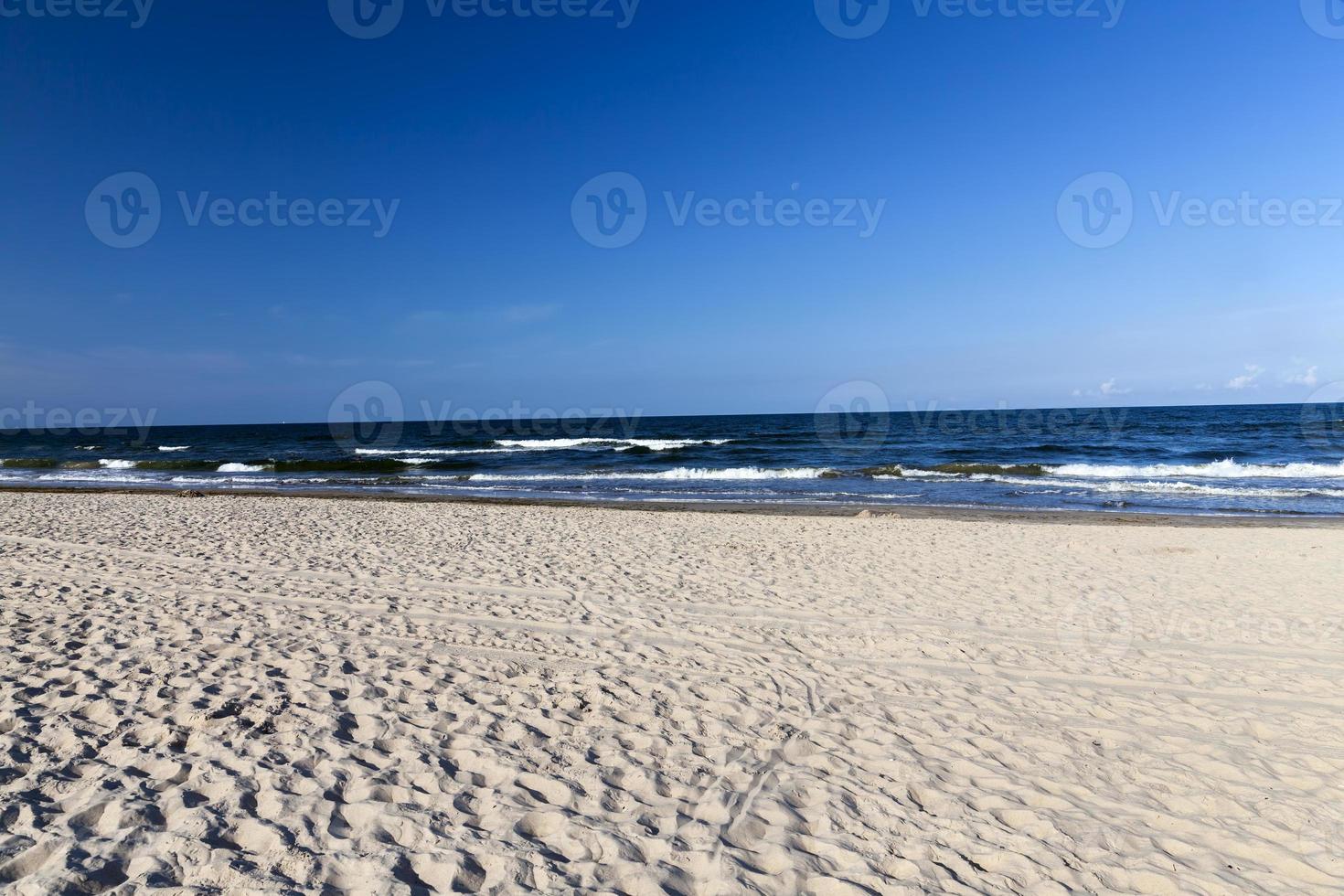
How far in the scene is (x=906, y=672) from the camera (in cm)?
559

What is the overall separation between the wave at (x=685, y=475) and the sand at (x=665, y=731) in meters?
16.1

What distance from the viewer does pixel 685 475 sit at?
26.3 meters

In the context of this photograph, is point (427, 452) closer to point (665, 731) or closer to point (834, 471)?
point (834, 471)

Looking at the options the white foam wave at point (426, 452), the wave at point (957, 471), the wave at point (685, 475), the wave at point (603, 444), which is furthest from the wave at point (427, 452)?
the wave at point (957, 471)

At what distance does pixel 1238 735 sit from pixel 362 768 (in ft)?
18.1

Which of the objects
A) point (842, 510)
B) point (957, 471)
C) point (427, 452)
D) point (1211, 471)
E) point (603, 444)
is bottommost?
point (842, 510)

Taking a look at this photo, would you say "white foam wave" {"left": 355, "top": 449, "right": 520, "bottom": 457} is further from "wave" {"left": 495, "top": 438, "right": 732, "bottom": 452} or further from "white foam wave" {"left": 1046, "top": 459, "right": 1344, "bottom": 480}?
"white foam wave" {"left": 1046, "top": 459, "right": 1344, "bottom": 480}

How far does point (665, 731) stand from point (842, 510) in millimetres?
12980

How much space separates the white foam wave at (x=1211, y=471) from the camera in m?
23.1

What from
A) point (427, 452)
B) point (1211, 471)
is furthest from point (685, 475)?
point (427, 452)

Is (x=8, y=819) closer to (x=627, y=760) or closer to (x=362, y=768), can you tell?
(x=362, y=768)

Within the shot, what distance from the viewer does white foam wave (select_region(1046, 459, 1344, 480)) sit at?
75.7 feet

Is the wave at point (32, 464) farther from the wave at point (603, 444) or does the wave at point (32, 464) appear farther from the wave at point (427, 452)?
the wave at point (603, 444)

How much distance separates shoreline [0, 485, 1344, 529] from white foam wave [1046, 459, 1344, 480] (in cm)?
865
